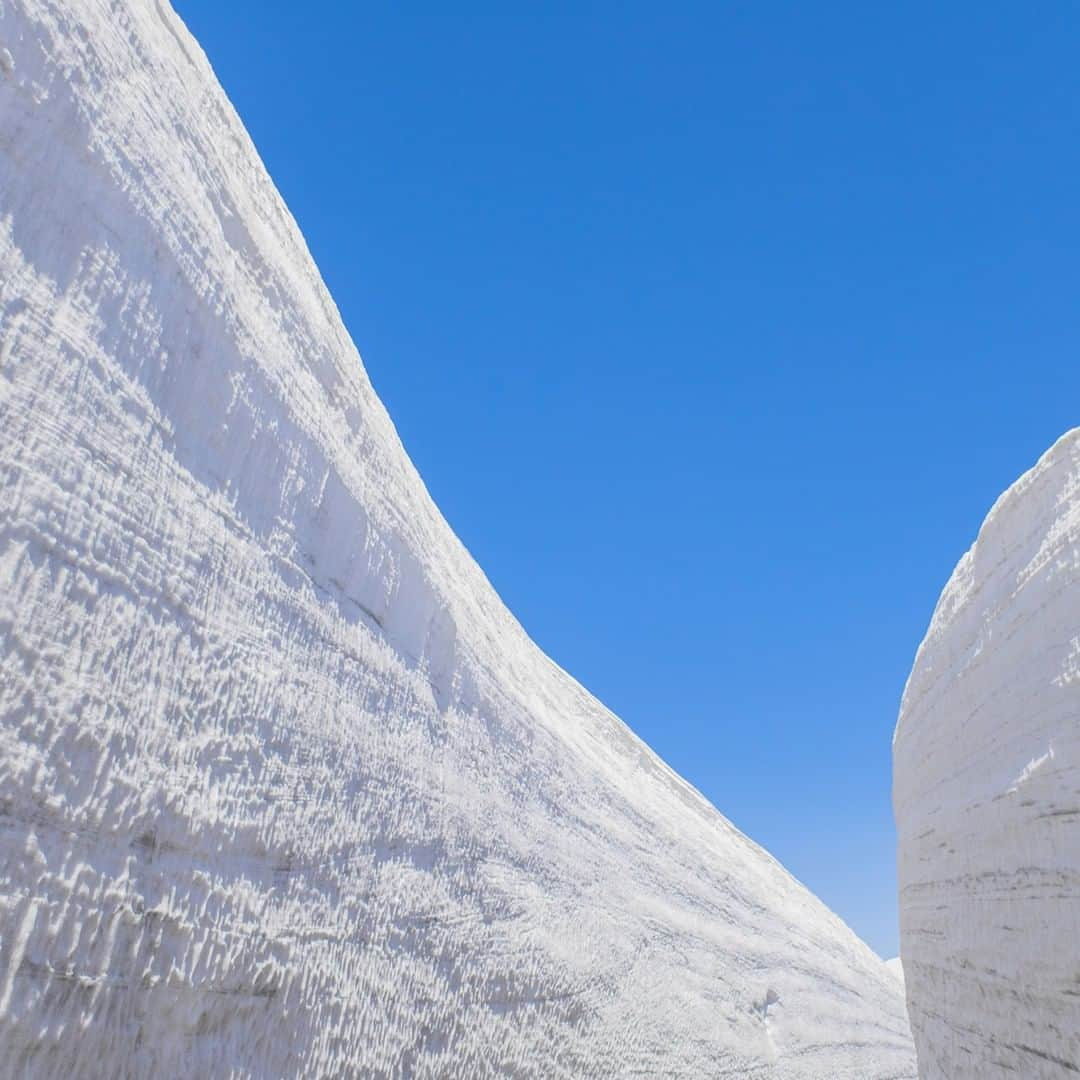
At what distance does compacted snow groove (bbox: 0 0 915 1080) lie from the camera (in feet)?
3.59

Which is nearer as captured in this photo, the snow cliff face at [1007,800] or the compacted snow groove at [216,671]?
the compacted snow groove at [216,671]

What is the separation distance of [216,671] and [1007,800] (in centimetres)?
134

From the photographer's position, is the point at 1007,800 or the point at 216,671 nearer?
the point at 216,671

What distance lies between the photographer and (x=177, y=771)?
125 centimetres

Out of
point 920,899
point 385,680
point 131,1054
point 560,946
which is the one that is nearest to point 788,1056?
point 920,899

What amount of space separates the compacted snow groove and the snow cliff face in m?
0.86

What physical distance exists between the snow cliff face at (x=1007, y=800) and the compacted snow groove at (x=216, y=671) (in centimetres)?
86

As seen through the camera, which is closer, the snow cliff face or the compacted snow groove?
the compacted snow groove

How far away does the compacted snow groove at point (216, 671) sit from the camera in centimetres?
110

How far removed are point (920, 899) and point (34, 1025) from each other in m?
2.15

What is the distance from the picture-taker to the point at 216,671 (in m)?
1.36

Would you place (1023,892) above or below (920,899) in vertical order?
below

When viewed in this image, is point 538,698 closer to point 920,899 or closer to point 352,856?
point 920,899

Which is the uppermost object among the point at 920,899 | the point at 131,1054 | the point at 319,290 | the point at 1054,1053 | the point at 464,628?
the point at 319,290
